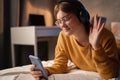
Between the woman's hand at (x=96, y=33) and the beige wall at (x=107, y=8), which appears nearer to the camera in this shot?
the woman's hand at (x=96, y=33)

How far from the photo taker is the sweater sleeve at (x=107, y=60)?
1.07 meters

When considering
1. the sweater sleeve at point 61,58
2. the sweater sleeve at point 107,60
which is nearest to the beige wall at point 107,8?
the sweater sleeve at point 61,58

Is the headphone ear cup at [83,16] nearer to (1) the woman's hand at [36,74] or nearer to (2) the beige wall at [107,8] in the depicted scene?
(1) the woman's hand at [36,74]

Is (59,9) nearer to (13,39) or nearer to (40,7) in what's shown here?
(13,39)

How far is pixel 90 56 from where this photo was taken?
1.26 m

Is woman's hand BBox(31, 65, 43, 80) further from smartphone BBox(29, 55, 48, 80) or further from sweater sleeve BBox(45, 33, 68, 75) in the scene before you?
sweater sleeve BBox(45, 33, 68, 75)

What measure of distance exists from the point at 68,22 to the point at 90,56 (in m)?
0.24

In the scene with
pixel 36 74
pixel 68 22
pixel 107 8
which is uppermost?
Answer: pixel 107 8

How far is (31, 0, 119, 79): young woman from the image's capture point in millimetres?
1092

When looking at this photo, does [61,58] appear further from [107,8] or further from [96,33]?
[107,8]

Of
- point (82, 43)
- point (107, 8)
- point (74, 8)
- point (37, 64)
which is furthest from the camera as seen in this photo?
point (107, 8)

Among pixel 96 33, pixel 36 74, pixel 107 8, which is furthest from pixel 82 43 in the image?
pixel 107 8

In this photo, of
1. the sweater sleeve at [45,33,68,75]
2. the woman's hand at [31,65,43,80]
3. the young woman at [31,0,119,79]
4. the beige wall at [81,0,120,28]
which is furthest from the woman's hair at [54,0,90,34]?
the beige wall at [81,0,120,28]

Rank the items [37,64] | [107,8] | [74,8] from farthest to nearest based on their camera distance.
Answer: [107,8]
[74,8]
[37,64]
